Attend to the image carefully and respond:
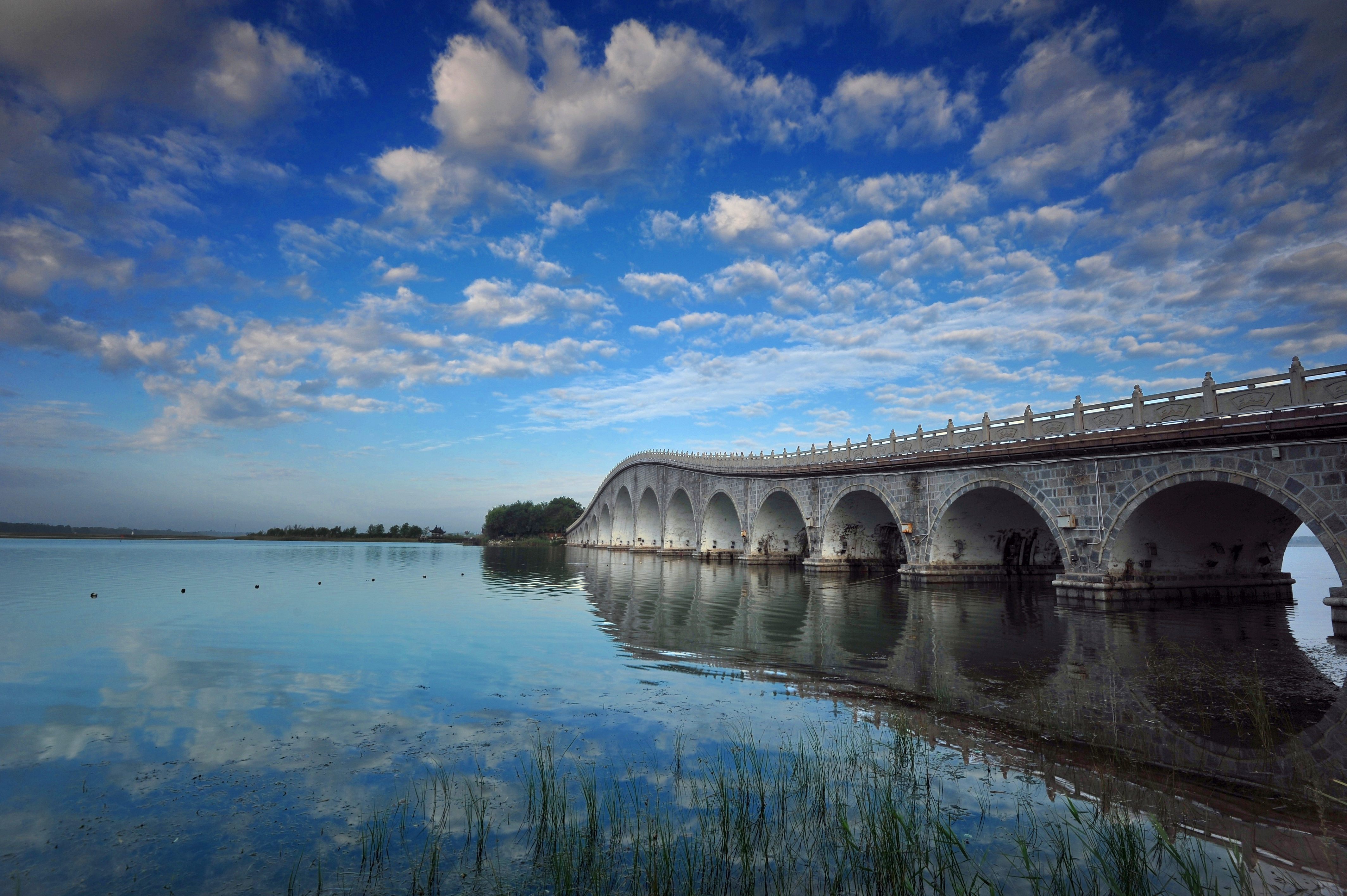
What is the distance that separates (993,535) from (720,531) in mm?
27922

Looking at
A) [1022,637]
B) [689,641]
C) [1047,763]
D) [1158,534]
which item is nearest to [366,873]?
[1047,763]

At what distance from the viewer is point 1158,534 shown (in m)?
20.9

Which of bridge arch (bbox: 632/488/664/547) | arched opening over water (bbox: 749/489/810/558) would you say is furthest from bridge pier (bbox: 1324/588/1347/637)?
bridge arch (bbox: 632/488/664/547)

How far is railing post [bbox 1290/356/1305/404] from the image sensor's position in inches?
619

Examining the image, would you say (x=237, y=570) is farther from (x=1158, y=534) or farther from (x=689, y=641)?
(x=1158, y=534)

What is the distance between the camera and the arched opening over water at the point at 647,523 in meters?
74.2

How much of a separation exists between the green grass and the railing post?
15863mm

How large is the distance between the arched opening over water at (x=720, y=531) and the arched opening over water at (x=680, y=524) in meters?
6.45

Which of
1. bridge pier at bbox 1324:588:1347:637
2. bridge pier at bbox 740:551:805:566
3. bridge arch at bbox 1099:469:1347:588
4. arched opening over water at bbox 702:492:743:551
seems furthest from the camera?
arched opening over water at bbox 702:492:743:551

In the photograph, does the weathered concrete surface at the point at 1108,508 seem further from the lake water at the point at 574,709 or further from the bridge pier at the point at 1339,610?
the lake water at the point at 574,709

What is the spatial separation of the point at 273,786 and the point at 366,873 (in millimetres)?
2609

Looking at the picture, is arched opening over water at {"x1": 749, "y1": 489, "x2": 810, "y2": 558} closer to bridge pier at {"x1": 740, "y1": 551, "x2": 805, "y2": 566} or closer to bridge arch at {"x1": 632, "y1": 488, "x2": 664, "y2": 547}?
bridge pier at {"x1": 740, "y1": 551, "x2": 805, "y2": 566}

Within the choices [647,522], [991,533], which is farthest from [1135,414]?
[647,522]

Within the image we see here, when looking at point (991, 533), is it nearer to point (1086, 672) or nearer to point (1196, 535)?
point (1196, 535)
